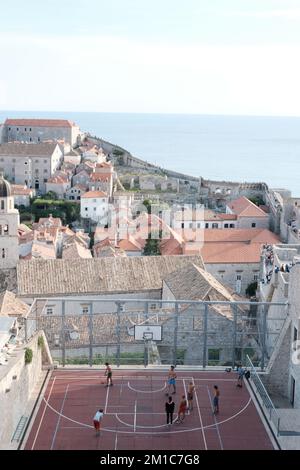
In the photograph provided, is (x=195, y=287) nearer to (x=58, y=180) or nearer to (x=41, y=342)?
(x=41, y=342)

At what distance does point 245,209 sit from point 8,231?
22.4 metres

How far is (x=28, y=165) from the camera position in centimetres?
6066

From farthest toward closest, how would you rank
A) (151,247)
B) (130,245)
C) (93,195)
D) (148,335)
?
1. (93,195)
2. (130,245)
3. (151,247)
4. (148,335)

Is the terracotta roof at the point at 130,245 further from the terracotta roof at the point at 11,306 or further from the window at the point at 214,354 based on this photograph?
the window at the point at 214,354

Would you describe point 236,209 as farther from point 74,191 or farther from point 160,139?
point 160,139

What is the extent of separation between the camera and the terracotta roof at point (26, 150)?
200 ft

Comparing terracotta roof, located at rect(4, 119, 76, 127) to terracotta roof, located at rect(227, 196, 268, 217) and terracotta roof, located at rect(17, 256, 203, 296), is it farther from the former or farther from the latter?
terracotta roof, located at rect(17, 256, 203, 296)

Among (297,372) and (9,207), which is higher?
(9,207)

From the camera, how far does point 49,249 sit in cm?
3591

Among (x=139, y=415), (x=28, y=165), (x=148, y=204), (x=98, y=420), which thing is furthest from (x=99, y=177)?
(x=98, y=420)

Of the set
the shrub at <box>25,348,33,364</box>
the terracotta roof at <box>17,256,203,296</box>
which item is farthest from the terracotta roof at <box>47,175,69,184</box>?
the shrub at <box>25,348,33,364</box>

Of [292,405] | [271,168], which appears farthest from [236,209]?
[271,168]

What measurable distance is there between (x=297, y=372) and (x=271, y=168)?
93.4m

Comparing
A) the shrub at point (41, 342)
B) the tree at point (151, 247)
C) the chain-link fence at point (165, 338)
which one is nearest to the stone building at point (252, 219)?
the tree at point (151, 247)
